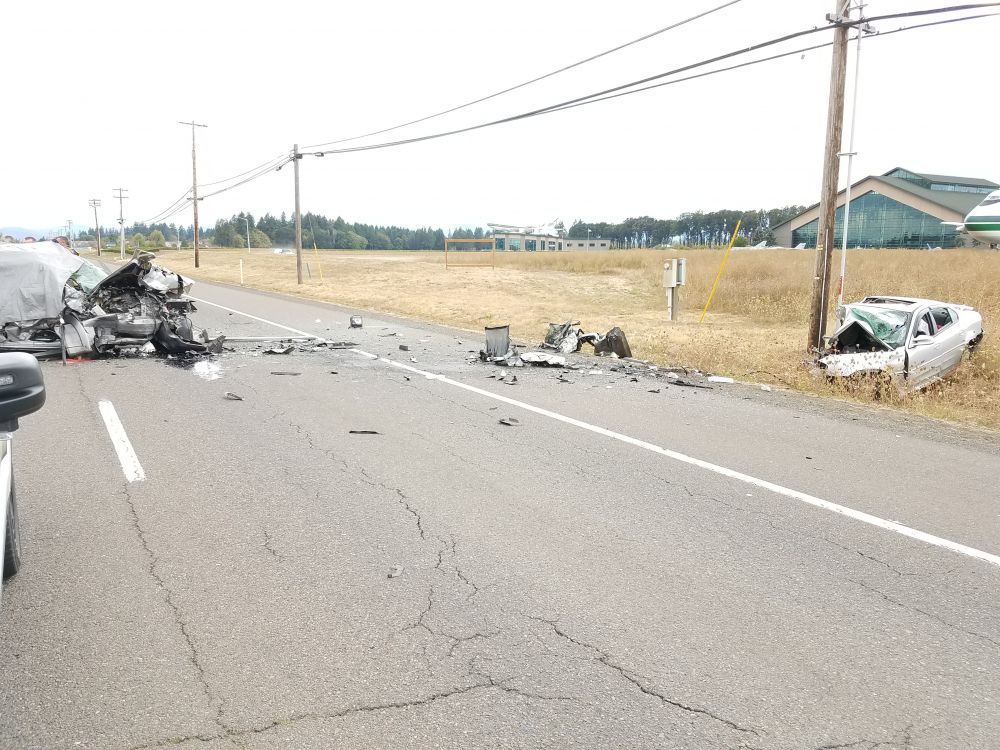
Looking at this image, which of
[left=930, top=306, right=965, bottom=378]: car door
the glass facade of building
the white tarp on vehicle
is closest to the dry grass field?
[left=930, top=306, right=965, bottom=378]: car door

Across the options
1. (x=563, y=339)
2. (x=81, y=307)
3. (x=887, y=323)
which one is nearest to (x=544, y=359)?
(x=563, y=339)

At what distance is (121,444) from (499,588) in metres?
4.58

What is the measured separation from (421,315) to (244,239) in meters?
145

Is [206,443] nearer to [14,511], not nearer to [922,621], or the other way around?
[14,511]

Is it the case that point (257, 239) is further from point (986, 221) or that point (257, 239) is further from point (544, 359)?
point (544, 359)

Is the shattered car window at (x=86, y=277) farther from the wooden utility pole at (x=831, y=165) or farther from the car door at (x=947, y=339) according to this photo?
the car door at (x=947, y=339)

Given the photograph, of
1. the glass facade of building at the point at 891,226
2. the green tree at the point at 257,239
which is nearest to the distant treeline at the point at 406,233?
the green tree at the point at 257,239

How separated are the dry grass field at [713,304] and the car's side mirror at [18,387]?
9389mm

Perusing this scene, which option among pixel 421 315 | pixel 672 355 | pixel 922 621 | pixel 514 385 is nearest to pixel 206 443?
pixel 514 385

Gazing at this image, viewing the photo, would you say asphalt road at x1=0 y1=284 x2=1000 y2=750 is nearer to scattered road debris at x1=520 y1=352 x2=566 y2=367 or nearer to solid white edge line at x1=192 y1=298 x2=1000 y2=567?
solid white edge line at x1=192 y1=298 x2=1000 y2=567

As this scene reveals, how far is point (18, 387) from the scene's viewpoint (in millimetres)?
2586

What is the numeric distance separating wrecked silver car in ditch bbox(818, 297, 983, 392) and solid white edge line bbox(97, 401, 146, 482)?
910 centimetres

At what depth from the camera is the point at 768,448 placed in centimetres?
705

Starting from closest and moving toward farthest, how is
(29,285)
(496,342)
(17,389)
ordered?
(17,389), (29,285), (496,342)
